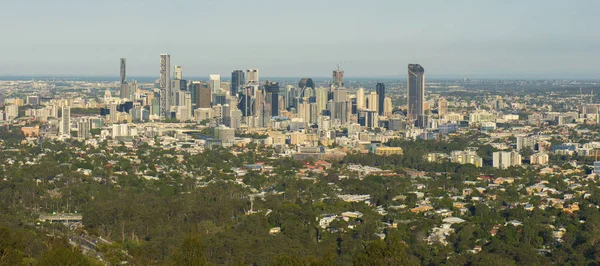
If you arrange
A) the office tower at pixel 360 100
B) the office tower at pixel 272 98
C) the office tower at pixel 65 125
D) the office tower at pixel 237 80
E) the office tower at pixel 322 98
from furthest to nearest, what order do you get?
the office tower at pixel 237 80 < the office tower at pixel 360 100 < the office tower at pixel 322 98 < the office tower at pixel 272 98 < the office tower at pixel 65 125

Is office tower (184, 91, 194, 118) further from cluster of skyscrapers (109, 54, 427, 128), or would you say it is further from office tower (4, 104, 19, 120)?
office tower (4, 104, 19, 120)

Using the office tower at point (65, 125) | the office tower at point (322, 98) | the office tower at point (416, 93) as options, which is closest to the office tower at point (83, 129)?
the office tower at point (65, 125)

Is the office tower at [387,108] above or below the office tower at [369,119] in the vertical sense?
above

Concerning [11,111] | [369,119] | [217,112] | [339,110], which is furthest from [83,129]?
[339,110]

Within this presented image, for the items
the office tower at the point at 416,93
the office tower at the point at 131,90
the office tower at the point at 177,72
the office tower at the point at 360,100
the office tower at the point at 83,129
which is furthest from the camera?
the office tower at the point at 131,90

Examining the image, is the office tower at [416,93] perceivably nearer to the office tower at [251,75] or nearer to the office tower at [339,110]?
the office tower at [339,110]

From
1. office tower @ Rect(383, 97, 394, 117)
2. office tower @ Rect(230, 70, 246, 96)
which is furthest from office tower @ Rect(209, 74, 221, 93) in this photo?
office tower @ Rect(383, 97, 394, 117)

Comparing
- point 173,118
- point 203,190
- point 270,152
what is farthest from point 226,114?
point 203,190

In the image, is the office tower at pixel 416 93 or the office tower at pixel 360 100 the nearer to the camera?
the office tower at pixel 416 93
